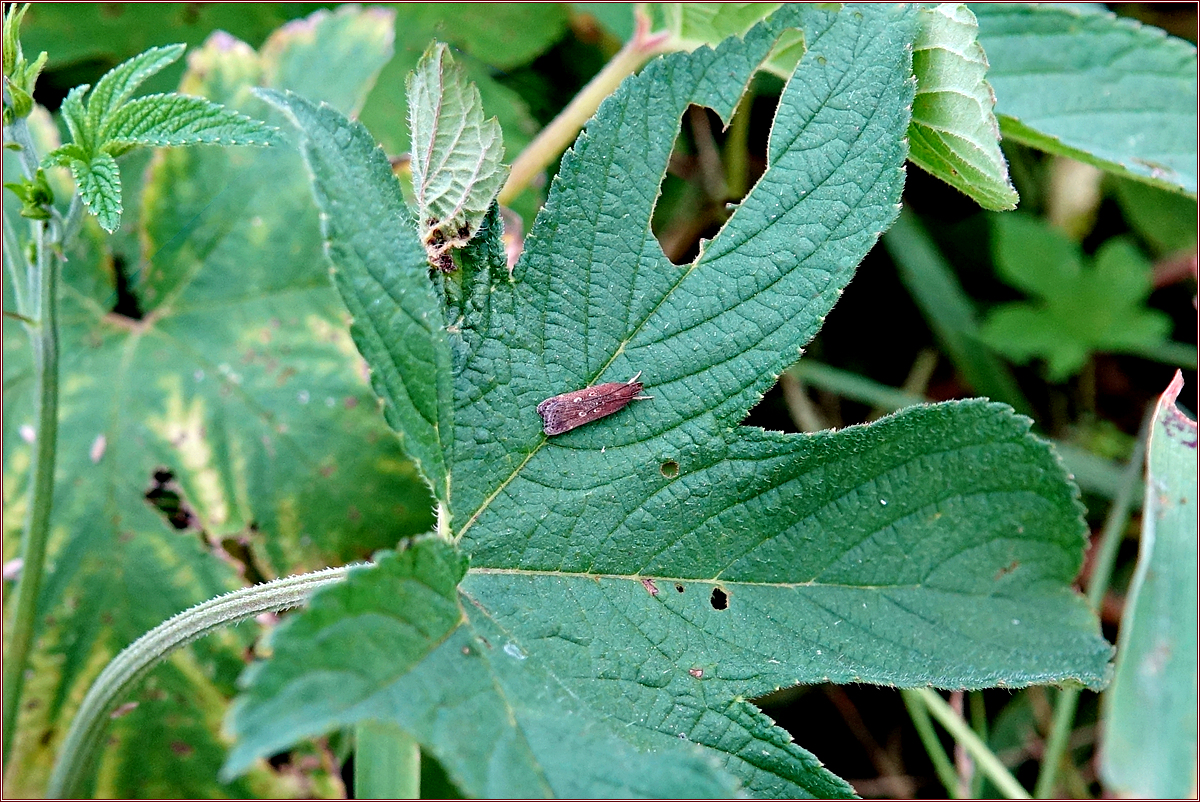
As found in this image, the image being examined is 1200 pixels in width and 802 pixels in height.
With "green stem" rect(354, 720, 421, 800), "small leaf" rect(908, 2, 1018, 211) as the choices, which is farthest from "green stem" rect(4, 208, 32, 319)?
"small leaf" rect(908, 2, 1018, 211)

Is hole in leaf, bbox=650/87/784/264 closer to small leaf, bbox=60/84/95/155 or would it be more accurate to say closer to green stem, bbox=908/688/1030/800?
green stem, bbox=908/688/1030/800

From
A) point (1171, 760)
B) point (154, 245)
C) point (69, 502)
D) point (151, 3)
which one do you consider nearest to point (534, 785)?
point (1171, 760)

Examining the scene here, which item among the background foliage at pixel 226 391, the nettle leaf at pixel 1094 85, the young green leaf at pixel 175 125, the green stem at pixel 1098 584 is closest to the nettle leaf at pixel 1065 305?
the green stem at pixel 1098 584

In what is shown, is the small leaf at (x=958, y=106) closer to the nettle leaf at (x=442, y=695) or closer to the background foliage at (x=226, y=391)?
the background foliage at (x=226, y=391)

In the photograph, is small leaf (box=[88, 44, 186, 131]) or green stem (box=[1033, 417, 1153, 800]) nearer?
small leaf (box=[88, 44, 186, 131])

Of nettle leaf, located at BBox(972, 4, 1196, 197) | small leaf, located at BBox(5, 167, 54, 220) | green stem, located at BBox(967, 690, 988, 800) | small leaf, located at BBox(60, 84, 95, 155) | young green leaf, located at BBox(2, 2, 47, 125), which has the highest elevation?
young green leaf, located at BBox(2, 2, 47, 125)

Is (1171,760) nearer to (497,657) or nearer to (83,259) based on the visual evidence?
(497,657)
